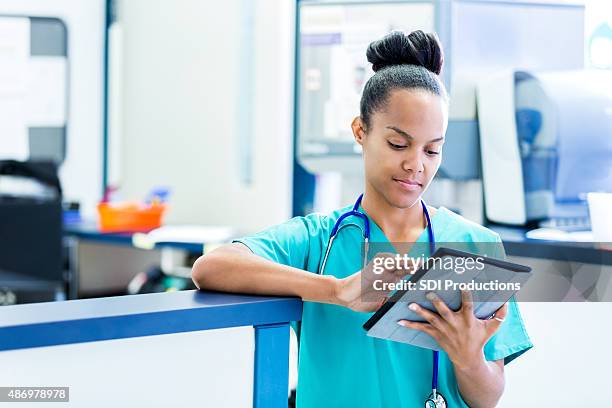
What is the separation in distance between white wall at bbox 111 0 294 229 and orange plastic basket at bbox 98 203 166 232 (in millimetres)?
422

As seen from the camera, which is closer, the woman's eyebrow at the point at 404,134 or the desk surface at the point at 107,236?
the woman's eyebrow at the point at 404,134

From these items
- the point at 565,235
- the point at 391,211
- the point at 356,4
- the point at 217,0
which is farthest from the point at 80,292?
the point at 391,211

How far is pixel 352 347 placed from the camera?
133 centimetres

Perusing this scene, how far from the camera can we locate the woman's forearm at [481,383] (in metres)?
1.24

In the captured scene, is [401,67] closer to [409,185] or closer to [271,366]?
[409,185]

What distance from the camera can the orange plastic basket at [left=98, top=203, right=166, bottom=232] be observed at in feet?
11.0

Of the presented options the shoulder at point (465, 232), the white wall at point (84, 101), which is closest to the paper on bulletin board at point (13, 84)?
the white wall at point (84, 101)

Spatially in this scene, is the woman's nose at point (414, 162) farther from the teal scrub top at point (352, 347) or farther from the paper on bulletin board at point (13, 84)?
the paper on bulletin board at point (13, 84)

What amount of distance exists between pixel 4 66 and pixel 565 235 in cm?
302

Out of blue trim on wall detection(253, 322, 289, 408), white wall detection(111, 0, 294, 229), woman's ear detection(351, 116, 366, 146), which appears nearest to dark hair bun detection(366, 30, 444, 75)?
woman's ear detection(351, 116, 366, 146)

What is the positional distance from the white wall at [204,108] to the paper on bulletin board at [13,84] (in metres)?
0.46

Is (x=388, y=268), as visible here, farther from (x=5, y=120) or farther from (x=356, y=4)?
(x=5, y=120)

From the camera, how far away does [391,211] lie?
55.5 inches

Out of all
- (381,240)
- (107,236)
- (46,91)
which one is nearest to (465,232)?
(381,240)
